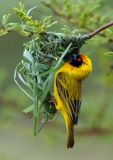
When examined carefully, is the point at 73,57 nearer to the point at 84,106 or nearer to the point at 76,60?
the point at 76,60

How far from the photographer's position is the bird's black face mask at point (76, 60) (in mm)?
2650

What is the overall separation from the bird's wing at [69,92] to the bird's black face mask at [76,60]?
0.05 metres

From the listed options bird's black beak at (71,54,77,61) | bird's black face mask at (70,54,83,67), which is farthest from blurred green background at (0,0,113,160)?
bird's black beak at (71,54,77,61)

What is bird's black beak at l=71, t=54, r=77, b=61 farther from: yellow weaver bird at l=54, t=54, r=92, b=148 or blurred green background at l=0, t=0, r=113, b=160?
blurred green background at l=0, t=0, r=113, b=160

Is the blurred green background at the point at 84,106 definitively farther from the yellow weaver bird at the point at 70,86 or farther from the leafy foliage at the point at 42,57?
the leafy foliage at the point at 42,57

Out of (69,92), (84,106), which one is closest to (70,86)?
(69,92)

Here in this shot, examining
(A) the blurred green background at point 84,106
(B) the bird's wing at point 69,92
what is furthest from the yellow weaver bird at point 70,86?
(A) the blurred green background at point 84,106

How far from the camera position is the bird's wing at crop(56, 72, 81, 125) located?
2.71m

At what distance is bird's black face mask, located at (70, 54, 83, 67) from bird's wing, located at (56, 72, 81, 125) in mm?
53

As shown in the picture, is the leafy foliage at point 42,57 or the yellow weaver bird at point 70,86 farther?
the yellow weaver bird at point 70,86

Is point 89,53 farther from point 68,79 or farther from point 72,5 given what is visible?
point 68,79

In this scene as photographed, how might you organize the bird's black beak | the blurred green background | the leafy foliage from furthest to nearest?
the blurred green background < the bird's black beak < the leafy foliage

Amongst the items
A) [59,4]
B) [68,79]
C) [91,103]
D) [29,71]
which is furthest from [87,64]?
[91,103]

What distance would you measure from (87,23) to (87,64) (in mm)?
499
